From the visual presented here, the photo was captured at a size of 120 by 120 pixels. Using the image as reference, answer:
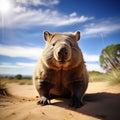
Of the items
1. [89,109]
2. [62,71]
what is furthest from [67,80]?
[89,109]

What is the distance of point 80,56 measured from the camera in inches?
138

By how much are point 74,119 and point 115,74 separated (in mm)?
2518

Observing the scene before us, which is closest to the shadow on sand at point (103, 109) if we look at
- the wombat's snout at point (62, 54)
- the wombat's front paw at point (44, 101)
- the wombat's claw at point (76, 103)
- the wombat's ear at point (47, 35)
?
the wombat's claw at point (76, 103)

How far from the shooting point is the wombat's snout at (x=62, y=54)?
3047 millimetres

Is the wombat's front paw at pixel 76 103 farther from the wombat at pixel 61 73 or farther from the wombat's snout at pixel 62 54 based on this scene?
the wombat's snout at pixel 62 54

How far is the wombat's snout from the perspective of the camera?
3047 mm

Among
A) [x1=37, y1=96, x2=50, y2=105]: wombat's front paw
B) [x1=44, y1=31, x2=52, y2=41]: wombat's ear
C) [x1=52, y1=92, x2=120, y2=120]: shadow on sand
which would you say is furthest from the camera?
[x1=44, y1=31, x2=52, y2=41]: wombat's ear

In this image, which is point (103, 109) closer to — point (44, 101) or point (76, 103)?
point (76, 103)

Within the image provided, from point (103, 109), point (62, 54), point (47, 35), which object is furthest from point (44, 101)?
point (47, 35)

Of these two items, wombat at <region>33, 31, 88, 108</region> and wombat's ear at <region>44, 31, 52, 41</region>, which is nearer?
wombat at <region>33, 31, 88, 108</region>

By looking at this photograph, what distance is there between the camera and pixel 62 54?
3.07 m

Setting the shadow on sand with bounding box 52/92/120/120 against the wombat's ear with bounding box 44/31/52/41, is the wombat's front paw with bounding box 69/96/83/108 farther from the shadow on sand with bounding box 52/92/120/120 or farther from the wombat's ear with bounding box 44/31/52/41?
the wombat's ear with bounding box 44/31/52/41

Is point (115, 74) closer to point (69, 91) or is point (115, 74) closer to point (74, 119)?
point (69, 91)

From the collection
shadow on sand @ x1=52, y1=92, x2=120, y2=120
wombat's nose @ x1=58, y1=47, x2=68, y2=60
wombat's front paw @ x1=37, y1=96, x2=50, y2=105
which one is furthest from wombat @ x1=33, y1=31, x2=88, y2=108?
shadow on sand @ x1=52, y1=92, x2=120, y2=120
